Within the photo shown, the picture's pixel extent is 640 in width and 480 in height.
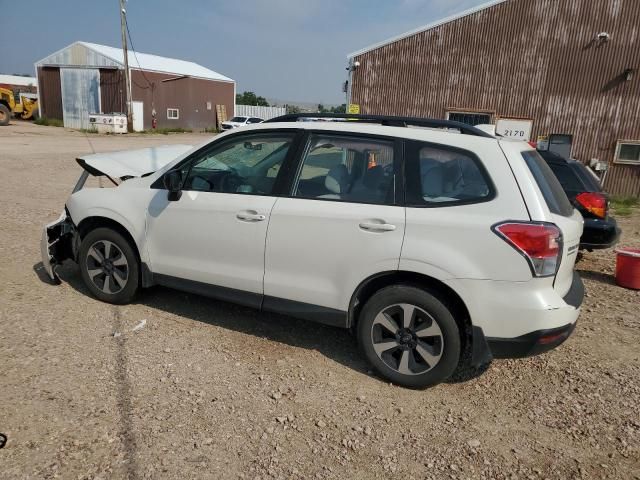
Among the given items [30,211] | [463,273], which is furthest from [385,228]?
[30,211]

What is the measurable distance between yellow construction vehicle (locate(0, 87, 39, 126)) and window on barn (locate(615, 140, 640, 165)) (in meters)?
32.2

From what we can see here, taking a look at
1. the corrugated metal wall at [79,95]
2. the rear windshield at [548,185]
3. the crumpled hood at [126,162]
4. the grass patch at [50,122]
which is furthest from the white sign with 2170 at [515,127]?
the grass patch at [50,122]

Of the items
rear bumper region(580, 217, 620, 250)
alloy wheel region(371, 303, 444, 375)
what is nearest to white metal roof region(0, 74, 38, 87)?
rear bumper region(580, 217, 620, 250)

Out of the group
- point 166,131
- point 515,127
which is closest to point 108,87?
point 166,131

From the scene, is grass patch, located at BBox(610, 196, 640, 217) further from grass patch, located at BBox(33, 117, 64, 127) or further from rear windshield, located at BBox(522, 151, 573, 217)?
grass patch, located at BBox(33, 117, 64, 127)

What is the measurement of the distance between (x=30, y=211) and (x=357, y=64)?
9.51 m

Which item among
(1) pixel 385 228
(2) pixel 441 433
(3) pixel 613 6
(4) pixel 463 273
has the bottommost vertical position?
(2) pixel 441 433

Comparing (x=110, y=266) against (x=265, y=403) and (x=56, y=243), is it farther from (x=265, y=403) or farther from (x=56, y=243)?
(x=265, y=403)

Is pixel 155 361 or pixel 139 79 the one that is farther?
pixel 139 79

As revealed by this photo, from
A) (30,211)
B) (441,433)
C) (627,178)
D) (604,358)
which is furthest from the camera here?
(627,178)

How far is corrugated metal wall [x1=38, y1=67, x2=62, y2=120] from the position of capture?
109 feet

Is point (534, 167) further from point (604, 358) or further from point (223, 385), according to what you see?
point (223, 385)

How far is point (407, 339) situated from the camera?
3.33 meters

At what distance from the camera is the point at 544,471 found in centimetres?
268
